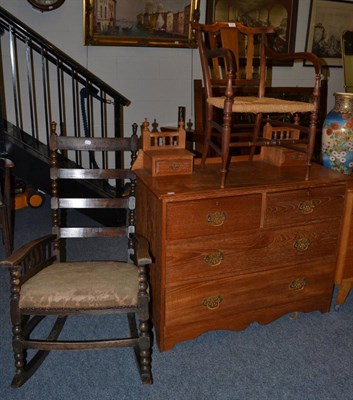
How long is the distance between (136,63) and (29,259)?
3.40 m

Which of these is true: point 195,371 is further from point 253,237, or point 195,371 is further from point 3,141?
point 3,141

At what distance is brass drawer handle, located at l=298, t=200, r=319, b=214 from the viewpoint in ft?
8.07

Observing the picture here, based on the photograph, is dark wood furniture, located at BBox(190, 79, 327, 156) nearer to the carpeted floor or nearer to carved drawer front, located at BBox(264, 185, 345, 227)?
carved drawer front, located at BBox(264, 185, 345, 227)

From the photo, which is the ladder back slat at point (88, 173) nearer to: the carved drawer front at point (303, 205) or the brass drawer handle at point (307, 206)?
the carved drawer front at point (303, 205)

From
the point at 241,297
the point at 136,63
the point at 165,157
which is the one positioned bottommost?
the point at 241,297

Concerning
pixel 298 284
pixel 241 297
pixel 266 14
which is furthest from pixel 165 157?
pixel 266 14

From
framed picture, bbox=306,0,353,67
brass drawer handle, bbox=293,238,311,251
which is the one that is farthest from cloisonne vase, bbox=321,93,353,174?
framed picture, bbox=306,0,353,67

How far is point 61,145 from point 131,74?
2.91 metres

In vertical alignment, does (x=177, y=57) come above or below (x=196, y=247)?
above

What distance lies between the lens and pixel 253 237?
94.1 inches

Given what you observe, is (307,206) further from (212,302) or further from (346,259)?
(212,302)

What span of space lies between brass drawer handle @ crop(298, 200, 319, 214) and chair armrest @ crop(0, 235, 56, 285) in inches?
55.6

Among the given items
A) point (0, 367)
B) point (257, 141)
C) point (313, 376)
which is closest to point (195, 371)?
point (313, 376)

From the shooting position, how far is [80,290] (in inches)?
80.5
